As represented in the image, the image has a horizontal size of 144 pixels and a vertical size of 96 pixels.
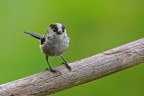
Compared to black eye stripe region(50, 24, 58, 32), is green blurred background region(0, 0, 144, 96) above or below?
above

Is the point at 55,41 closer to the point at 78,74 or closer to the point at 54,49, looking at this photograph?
the point at 54,49

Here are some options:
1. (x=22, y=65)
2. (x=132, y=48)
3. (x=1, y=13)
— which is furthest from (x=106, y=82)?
(x=132, y=48)

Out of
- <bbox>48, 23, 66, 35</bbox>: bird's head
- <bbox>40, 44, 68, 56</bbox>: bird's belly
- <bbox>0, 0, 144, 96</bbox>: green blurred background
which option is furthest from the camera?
<bbox>0, 0, 144, 96</bbox>: green blurred background

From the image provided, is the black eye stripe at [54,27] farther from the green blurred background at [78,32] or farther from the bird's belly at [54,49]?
the green blurred background at [78,32]

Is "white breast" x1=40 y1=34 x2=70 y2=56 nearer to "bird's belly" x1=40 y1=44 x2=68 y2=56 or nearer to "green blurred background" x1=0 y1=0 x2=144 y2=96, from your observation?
"bird's belly" x1=40 y1=44 x2=68 y2=56

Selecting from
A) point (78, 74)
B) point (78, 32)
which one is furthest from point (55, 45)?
point (78, 32)

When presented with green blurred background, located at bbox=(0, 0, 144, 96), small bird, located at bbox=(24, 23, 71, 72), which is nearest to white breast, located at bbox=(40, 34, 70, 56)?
small bird, located at bbox=(24, 23, 71, 72)
